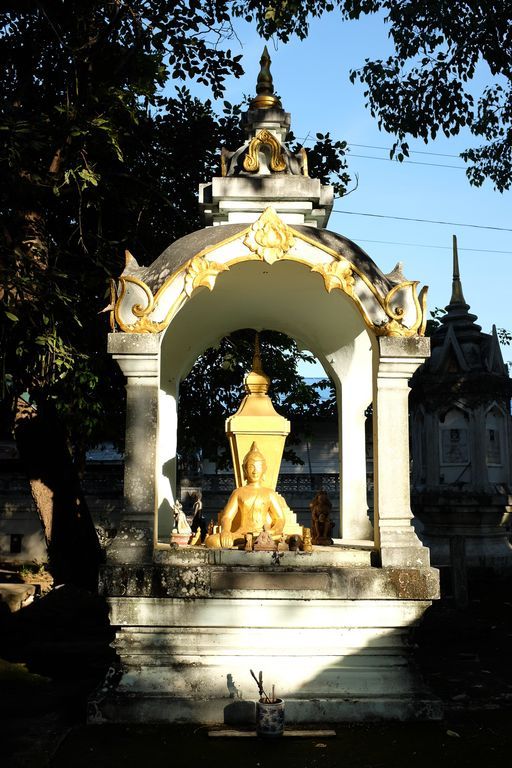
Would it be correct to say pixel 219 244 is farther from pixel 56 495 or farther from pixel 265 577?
pixel 56 495

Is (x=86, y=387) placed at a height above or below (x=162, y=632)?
above

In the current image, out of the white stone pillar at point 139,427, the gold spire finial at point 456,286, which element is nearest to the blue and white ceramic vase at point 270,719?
the white stone pillar at point 139,427

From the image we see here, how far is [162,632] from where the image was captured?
6012 mm

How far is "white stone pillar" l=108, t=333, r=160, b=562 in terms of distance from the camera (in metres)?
6.21

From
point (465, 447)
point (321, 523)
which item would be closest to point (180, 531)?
point (321, 523)

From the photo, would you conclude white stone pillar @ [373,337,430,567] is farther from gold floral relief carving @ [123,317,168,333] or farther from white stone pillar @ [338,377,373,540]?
gold floral relief carving @ [123,317,168,333]

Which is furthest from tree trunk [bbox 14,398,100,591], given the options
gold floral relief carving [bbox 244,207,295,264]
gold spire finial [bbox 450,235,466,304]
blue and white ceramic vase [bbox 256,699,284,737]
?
gold spire finial [bbox 450,235,466,304]

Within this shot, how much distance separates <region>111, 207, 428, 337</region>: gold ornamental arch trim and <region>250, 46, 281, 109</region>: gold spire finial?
1.90m

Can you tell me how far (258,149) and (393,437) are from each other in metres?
3.04

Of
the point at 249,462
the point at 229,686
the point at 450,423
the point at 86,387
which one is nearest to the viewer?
the point at 229,686

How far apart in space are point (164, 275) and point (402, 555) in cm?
298

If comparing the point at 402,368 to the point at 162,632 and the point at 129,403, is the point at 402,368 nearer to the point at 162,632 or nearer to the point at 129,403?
the point at 129,403

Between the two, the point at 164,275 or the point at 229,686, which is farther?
the point at 164,275

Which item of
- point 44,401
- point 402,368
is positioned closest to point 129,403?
point 402,368
